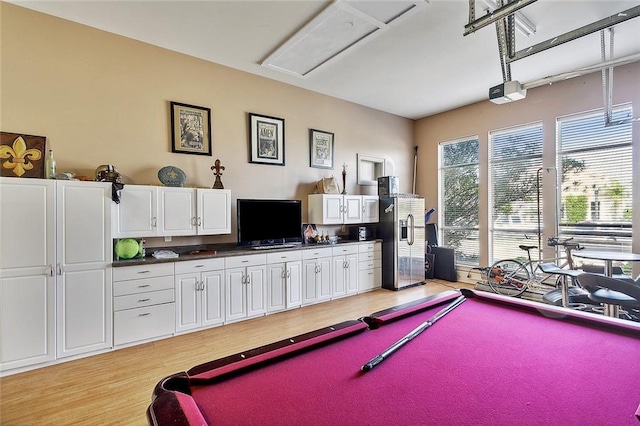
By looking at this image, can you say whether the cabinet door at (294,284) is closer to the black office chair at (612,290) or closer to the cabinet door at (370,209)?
the cabinet door at (370,209)

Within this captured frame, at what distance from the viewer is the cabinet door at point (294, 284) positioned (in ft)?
14.7

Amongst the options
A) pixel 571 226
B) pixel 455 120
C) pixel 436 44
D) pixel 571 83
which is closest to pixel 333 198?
pixel 436 44

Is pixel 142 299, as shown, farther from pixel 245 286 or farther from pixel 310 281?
pixel 310 281

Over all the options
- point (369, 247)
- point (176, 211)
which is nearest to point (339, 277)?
point (369, 247)

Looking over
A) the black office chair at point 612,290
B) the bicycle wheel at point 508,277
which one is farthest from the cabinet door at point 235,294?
the bicycle wheel at point 508,277

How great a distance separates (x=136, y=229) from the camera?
137 inches

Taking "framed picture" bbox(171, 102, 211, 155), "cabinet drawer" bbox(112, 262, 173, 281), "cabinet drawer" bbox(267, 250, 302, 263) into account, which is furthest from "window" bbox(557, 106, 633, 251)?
"cabinet drawer" bbox(112, 262, 173, 281)

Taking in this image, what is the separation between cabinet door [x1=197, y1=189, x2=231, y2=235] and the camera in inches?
154

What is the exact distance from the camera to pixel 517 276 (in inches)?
211

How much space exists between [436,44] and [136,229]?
14.0ft

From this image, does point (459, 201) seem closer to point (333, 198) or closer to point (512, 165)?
point (512, 165)

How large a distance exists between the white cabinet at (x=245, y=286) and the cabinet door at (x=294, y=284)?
39 centimetres

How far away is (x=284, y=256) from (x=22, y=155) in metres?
3.05

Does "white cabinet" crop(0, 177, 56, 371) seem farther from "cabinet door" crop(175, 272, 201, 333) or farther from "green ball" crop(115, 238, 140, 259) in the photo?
"cabinet door" crop(175, 272, 201, 333)
